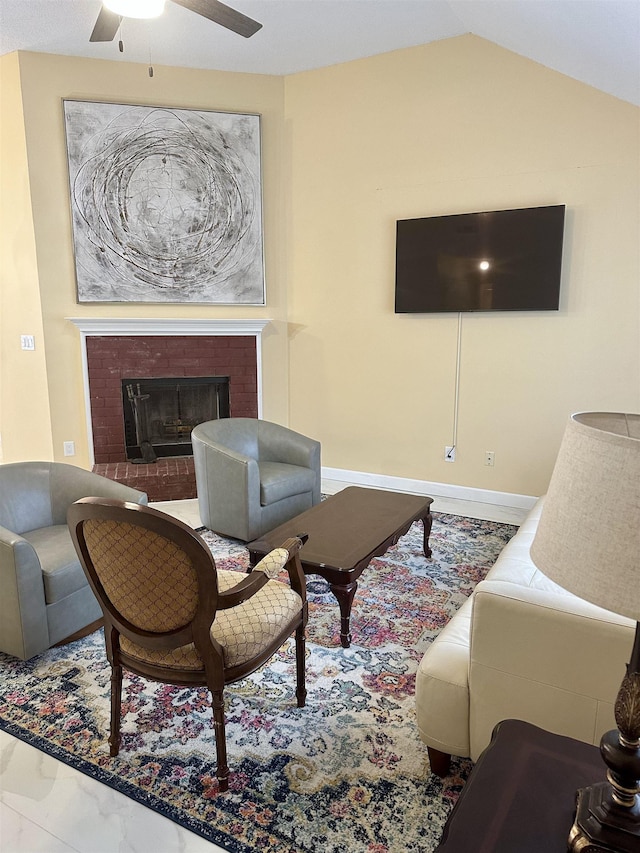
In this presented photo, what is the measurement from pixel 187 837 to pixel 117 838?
0.20 metres

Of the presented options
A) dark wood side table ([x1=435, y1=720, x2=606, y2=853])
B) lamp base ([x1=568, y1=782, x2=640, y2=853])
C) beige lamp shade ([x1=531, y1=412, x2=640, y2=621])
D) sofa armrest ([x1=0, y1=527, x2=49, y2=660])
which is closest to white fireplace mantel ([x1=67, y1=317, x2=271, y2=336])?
sofa armrest ([x1=0, y1=527, x2=49, y2=660])

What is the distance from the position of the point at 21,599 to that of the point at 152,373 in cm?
292

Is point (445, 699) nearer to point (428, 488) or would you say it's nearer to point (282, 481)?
point (282, 481)

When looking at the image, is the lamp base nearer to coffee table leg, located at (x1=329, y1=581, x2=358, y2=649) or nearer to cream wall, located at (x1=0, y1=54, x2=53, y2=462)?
coffee table leg, located at (x1=329, y1=581, x2=358, y2=649)

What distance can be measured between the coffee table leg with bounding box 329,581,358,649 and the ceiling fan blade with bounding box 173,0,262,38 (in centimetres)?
267

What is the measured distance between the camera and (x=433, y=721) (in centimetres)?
175

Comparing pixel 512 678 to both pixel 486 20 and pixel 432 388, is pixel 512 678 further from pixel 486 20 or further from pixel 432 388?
pixel 486 20

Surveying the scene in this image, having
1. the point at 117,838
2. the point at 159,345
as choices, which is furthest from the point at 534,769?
the point at 159,345

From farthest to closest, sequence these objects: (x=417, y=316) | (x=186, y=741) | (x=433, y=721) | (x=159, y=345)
Answer: (x=159, y=345), (x=417, y=316), (x=186, y=741), (x=433, y=721)

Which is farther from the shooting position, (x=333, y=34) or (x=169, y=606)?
(x=333, y=34)

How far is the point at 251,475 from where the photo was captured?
3.51 m

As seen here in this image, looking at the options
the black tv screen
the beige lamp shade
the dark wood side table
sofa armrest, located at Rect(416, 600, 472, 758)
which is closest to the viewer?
the beige lamp shade

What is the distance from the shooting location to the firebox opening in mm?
5031

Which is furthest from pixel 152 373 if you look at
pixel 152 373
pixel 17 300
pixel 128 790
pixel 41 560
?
pixel 128 790
